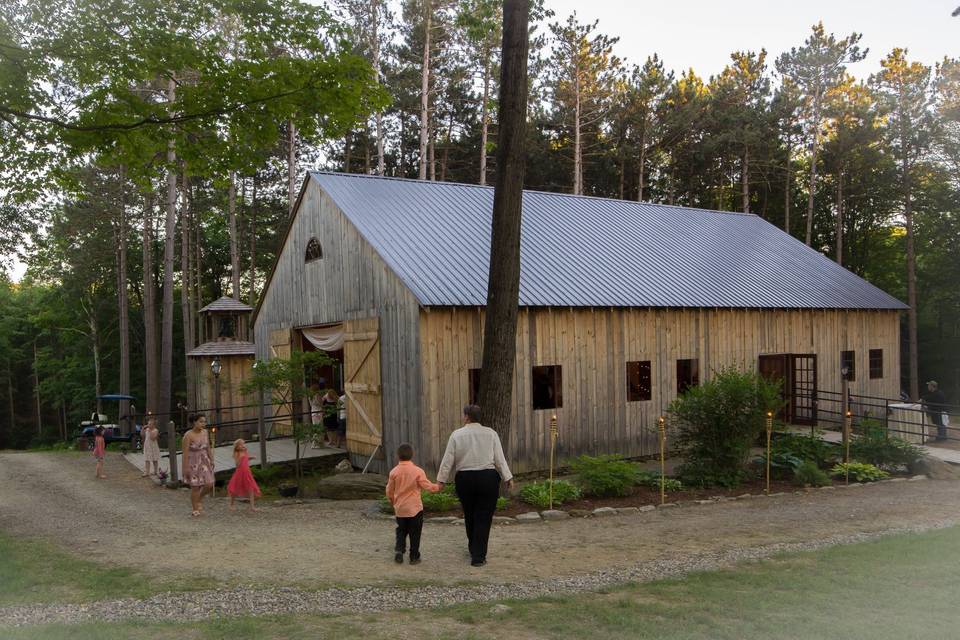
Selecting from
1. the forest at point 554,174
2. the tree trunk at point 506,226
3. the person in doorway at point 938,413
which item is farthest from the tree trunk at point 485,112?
the tree trunk at point 506,226

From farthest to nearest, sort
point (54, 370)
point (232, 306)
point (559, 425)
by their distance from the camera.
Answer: point (54, 370) → point (232, 306) → point (559, 425)

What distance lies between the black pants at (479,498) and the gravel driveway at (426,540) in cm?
25

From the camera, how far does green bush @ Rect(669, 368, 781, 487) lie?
12430 millimetres

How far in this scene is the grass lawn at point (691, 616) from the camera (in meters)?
5.25

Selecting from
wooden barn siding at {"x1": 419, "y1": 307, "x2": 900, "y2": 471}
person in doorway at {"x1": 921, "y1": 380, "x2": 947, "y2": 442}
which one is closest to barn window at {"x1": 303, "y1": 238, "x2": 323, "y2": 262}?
wooden barn siding at {"x1": 419, "y1": 307, "x2": 900, "y2": 471}

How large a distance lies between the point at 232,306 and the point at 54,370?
2629cm

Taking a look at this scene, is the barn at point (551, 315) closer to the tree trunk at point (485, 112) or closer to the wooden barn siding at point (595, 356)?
the wooden barn siding at point (595, 356)

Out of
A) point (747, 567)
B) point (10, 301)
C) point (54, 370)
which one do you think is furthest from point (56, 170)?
point (10, 301)

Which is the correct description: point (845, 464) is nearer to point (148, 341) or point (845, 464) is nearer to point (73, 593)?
point (73, 593)

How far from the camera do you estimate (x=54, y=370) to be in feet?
142

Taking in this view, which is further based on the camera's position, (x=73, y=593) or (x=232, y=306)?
(x=232, y=306)

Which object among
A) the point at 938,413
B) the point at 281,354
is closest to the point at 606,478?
the point at 281,354

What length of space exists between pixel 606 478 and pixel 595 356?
13.7 feet

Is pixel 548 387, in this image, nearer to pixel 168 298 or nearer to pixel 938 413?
pixel 938 413
